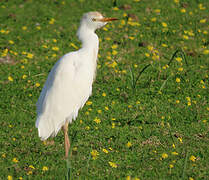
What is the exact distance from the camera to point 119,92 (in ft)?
22.3

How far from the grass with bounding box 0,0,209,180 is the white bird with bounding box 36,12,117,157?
0.46 metres

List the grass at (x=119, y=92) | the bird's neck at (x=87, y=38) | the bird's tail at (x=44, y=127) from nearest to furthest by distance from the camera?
the bird's tail at (x=44, y=127), the grass at (x=119, y=92), the bird's neck at (x=87, y=38)

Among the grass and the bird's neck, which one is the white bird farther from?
the grass

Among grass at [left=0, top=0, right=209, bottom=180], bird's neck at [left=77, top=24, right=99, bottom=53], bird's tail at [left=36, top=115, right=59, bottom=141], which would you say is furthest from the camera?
bird's neck at [left=77, top=24, right=99, bottom=53]

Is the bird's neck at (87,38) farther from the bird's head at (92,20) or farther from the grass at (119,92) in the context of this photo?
the grass at (119,92)

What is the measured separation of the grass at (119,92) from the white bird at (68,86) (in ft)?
1.50

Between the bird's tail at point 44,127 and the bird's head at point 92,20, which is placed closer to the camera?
the bird's tail at point 44,127

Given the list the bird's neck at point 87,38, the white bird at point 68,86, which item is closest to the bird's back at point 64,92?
the white bird at point 68,86

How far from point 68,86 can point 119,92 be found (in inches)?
69.6

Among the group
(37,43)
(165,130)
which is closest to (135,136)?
(165,130)

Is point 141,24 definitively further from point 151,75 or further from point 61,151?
point 61,151

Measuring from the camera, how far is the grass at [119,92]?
5047 mm

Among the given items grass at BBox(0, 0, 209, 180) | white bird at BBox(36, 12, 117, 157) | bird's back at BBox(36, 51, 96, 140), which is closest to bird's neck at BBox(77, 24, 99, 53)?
white bird at BBox(36, 12, 117, 157)

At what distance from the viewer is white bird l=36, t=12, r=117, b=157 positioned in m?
5.07
